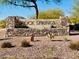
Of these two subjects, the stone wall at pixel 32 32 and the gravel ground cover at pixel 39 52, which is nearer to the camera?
the gravel ground cover at pixel 39 52

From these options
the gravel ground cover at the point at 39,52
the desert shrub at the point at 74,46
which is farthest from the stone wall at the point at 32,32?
the desert shrub at the point at 74,46

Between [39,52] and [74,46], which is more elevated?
[74,46]

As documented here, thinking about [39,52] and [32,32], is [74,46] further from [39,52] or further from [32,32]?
[32,32]

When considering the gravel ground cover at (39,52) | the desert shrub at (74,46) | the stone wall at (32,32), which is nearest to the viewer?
the gravel ground cover at (39,52)

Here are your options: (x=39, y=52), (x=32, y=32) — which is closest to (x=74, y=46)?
(x=39, y=52)

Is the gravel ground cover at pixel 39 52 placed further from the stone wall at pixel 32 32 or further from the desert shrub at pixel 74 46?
the stone wall at pixel 32 32

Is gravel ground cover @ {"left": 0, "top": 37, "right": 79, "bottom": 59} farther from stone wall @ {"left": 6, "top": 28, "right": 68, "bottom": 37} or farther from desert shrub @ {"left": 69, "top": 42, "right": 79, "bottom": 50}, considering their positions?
stone wall @ {"left": 6, "top": 28, "right": 68, "bottom": 37}

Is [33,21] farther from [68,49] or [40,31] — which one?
[68,49]

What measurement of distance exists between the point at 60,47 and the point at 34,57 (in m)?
4.76

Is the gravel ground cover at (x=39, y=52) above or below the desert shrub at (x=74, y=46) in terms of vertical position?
below

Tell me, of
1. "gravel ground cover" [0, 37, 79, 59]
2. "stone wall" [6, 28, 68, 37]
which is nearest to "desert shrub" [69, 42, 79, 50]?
"gravel ground cover" [0, 37, 79, 59]

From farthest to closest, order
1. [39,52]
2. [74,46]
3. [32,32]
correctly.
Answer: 1. [32,32]
2. [74,46]
3. [39,52]

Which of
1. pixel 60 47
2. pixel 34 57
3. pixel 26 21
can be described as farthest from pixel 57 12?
pixel 34 57

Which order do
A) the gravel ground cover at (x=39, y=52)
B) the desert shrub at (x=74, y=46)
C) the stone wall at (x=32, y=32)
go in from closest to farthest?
the gravel ground cover at (x=39, y=52), the desert shrub at (x=74, y=46), the stone wall at (x=32, y=32)
